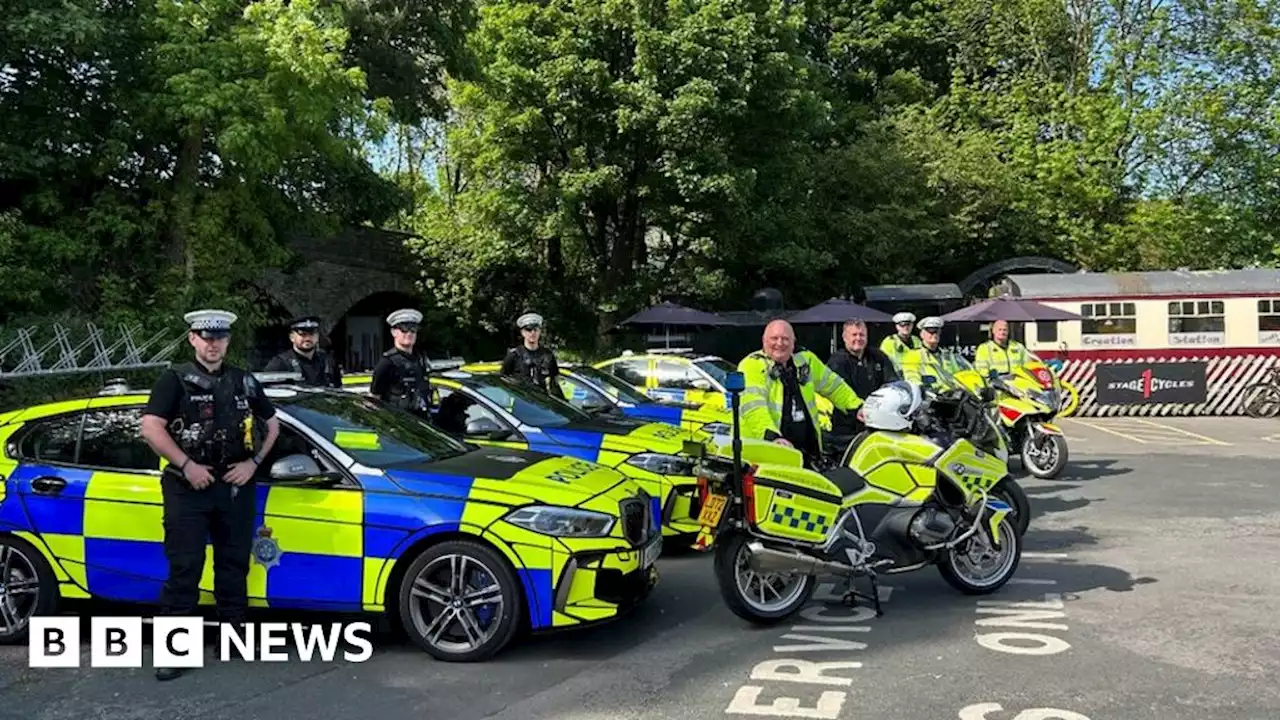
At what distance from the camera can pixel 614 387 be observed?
35.7 feet

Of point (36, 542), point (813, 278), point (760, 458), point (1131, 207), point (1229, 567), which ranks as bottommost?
point (1229, 567)

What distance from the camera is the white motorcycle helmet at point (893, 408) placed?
20.2 ft

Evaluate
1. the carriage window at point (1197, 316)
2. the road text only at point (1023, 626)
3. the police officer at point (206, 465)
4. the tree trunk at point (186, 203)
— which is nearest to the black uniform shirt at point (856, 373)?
the road text only at point (1023, 626)

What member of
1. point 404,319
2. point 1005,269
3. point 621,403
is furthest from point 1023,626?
point 1005,269

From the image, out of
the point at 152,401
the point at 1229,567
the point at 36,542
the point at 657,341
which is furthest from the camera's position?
the point at 657,341

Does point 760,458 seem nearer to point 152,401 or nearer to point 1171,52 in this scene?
point 152,401

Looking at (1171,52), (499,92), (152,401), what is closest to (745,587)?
(152,401)

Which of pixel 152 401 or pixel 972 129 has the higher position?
pixel 972 129

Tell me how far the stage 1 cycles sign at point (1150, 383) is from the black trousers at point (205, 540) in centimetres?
1817

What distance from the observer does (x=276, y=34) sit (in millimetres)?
13180

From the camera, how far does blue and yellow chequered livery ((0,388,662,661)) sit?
506cm

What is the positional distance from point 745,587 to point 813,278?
2158 centimetres

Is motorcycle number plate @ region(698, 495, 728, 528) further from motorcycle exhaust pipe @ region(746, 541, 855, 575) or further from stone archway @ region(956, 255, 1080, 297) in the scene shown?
stone archway @ region(956, 255, 1080, 297)

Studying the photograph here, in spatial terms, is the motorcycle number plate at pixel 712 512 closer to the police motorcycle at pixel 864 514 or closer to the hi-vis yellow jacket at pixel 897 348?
the police motorcycle at pixel 864 514
